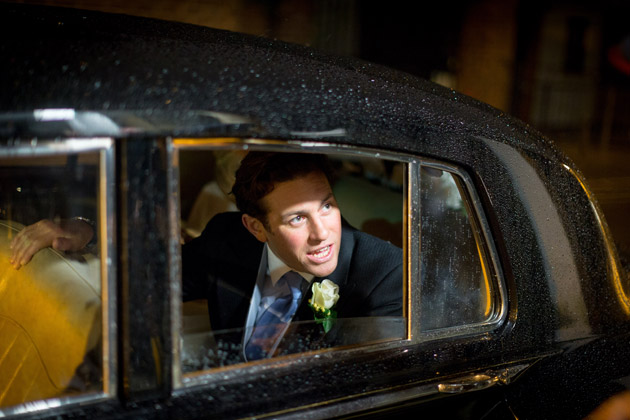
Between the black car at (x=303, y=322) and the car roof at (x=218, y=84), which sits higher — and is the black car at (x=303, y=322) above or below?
below

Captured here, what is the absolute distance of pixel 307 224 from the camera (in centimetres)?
195

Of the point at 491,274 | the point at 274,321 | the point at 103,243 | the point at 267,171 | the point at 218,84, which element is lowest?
the point at 274,321

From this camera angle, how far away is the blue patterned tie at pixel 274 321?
1550 millimetres

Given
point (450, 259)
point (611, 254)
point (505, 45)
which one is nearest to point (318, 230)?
point (450, 259)

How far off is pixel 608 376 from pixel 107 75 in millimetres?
1506

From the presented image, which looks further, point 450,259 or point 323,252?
point 323,252

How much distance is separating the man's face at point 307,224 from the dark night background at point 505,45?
265 inches

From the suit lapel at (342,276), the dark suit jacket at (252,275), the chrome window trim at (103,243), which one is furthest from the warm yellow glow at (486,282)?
the chrome window trim at (103,243)

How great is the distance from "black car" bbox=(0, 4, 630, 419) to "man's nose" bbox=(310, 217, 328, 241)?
319 mm

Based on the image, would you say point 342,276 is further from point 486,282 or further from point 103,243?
point 103,243

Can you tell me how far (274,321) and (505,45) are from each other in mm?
12481

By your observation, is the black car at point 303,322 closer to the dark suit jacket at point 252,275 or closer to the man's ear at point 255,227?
the dark suit jacket at point 252,275

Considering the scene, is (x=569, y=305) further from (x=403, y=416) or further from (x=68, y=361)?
(x=68, y=361)

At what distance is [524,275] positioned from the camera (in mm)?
1763
